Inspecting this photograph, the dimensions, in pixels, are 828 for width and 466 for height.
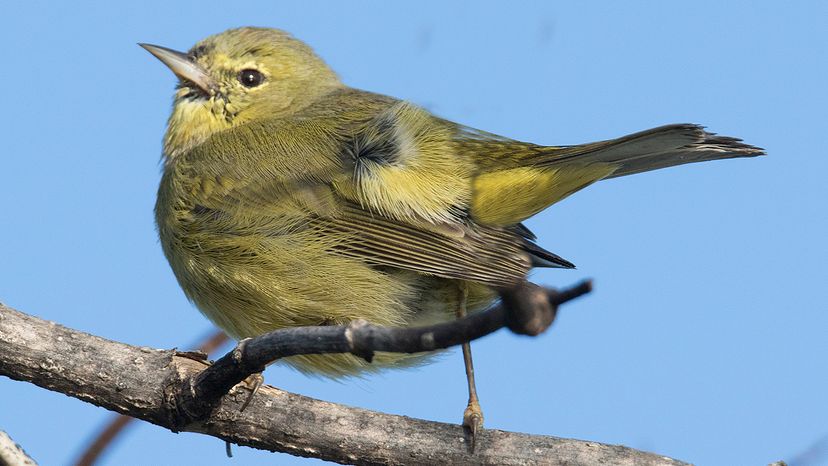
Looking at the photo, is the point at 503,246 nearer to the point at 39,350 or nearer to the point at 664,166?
the point at 664,166

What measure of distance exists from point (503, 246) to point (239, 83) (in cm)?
196

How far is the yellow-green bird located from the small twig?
0.76 metres

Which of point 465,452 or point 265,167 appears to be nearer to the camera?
point 465,452

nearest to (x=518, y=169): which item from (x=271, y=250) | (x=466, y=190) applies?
(x=466, y=190)

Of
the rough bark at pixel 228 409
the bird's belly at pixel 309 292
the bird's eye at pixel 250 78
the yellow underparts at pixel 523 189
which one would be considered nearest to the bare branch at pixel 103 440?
the rough bark at pixel 228 409

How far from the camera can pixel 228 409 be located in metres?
3.72

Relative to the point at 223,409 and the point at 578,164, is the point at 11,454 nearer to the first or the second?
the point at 223,409

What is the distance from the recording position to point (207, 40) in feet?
17.6

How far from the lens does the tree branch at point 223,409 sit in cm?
360

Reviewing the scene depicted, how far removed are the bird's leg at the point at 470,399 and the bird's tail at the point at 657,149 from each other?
658 millimetres

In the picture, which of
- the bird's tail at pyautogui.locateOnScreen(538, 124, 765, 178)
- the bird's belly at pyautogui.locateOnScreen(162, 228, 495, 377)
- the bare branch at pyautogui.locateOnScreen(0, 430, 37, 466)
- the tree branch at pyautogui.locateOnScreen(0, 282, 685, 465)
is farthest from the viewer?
the bird's belly at pyautogui.locateOnScreen(162, 228, 495, 377)

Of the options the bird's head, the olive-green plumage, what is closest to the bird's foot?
the olive-green plumage

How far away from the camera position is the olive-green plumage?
13.2 ft

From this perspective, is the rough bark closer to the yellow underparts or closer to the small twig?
the small twig
